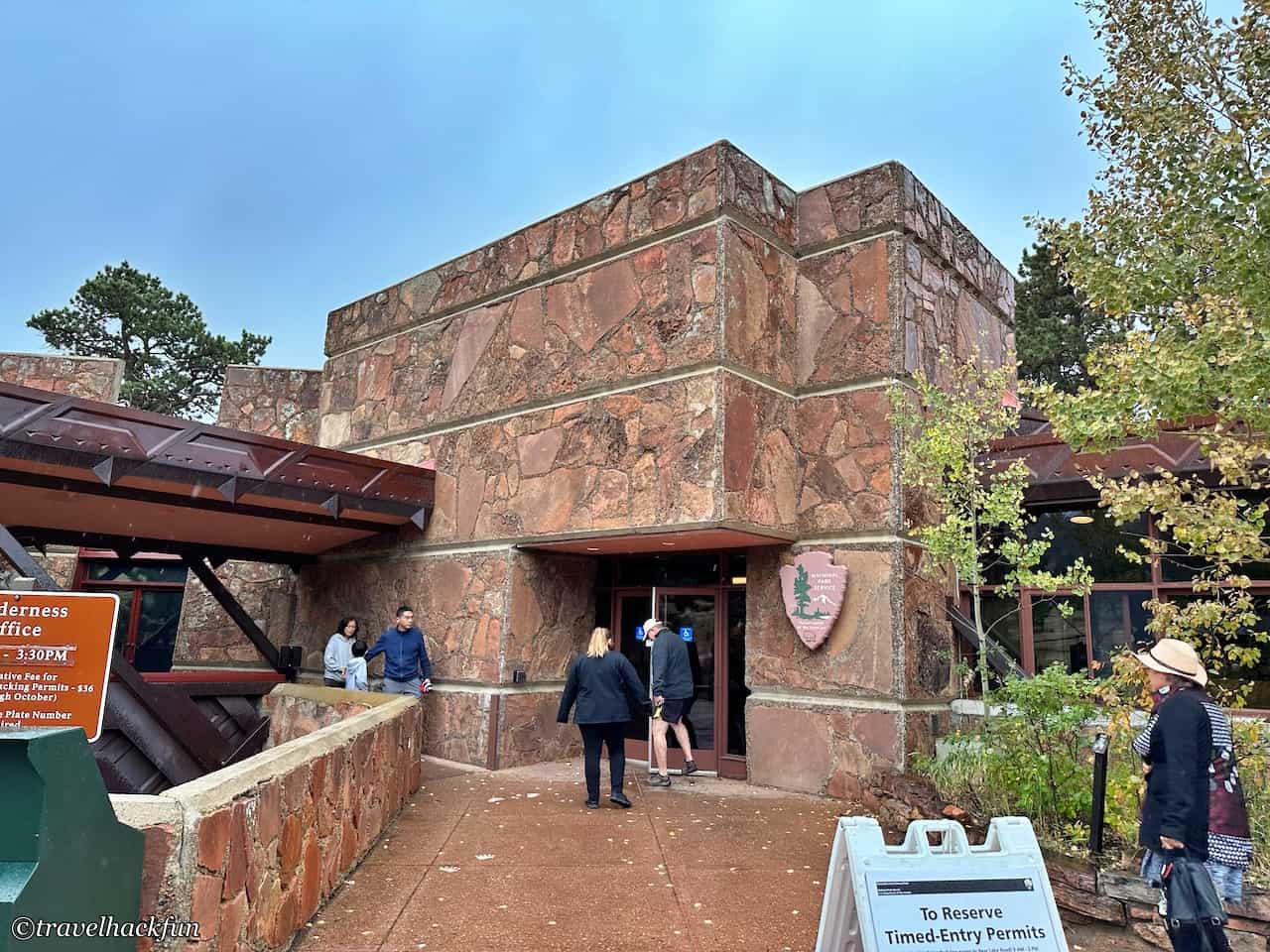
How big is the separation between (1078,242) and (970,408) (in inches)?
63.8

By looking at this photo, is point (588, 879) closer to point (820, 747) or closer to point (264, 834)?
point (264, 834)

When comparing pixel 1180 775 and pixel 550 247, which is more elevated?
pixel 550 247

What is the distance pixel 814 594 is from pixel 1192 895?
18.9 ft

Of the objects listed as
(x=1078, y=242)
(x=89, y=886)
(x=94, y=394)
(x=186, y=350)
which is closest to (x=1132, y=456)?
(x=1078, y=242)

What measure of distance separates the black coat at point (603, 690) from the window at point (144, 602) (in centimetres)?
1475

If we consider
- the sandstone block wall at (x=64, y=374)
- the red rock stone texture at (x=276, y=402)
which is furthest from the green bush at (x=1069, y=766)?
the sandstone block wall at (x=64, y=374)

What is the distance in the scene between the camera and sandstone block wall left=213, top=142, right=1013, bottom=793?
9.29m

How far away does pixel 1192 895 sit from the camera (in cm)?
383

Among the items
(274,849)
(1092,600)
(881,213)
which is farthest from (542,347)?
(274,849)

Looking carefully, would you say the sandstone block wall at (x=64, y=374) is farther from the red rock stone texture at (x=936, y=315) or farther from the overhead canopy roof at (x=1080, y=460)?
the overhead canopy roof at (x=1080, y=460)

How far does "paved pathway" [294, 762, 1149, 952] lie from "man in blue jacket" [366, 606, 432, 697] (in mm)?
2204

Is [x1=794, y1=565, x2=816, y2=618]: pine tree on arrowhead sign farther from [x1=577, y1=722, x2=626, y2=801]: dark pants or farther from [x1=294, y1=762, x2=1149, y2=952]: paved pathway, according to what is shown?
[x1=577, y1=722, x2=626, y2=801]: dark pants

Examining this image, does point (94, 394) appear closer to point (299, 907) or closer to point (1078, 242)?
point (299, 907)

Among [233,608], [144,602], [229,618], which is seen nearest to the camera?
[233,608]
